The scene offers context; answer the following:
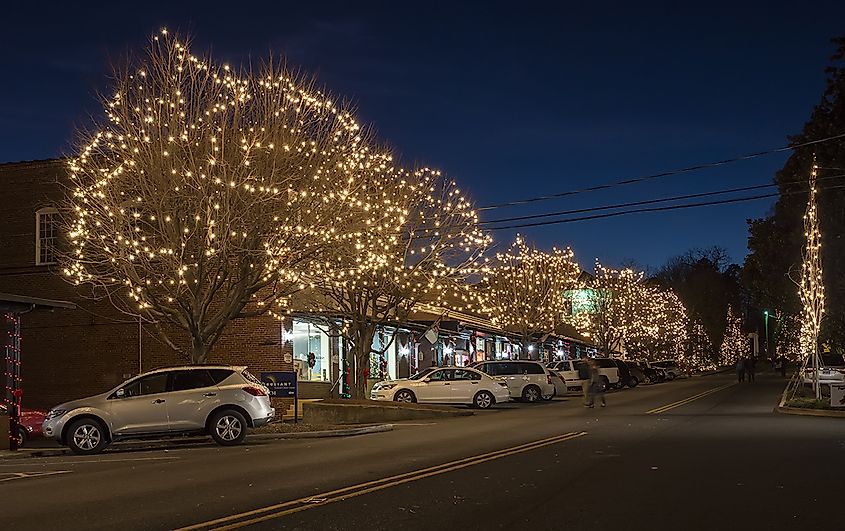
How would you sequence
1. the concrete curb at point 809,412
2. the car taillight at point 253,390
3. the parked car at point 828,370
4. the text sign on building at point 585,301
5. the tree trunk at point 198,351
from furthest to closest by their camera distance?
the text sign on building at point 585,301, the parked car at point 828,370, the concrete curb at point 809,412, the tree trunk at point 198,351, the car taillight at point 253,390

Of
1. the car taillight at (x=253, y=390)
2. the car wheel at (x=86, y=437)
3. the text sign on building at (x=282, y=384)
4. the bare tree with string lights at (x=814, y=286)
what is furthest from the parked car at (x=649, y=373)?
the car wheel at (x=86, y=437)

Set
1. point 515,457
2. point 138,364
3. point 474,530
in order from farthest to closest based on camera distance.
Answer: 1. point 138,364
2. point 515,457
3. point 474,530

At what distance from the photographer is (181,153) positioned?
24594 millimetres

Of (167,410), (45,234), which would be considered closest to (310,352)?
(45,234)

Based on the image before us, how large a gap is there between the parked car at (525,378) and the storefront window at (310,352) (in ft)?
20.7

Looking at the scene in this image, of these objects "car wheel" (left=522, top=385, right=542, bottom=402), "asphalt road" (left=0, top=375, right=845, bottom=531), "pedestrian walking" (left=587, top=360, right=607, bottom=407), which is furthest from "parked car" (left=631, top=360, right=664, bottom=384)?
"asphalt road" (left=0, top=375, right=845, bottom=531)

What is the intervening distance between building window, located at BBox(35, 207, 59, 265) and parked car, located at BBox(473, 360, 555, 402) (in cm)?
1667

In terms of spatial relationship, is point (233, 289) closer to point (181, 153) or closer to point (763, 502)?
point (181, 153)

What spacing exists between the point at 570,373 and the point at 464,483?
37.0 m

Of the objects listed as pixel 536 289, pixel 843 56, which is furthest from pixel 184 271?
pixel 536 289

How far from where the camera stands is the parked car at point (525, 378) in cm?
3906

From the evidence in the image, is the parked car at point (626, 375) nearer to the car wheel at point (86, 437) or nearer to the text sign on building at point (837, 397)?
the text sign on building at point (837, 397)

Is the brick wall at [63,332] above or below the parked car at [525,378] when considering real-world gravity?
above

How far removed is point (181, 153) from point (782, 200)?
3342 centimetres
